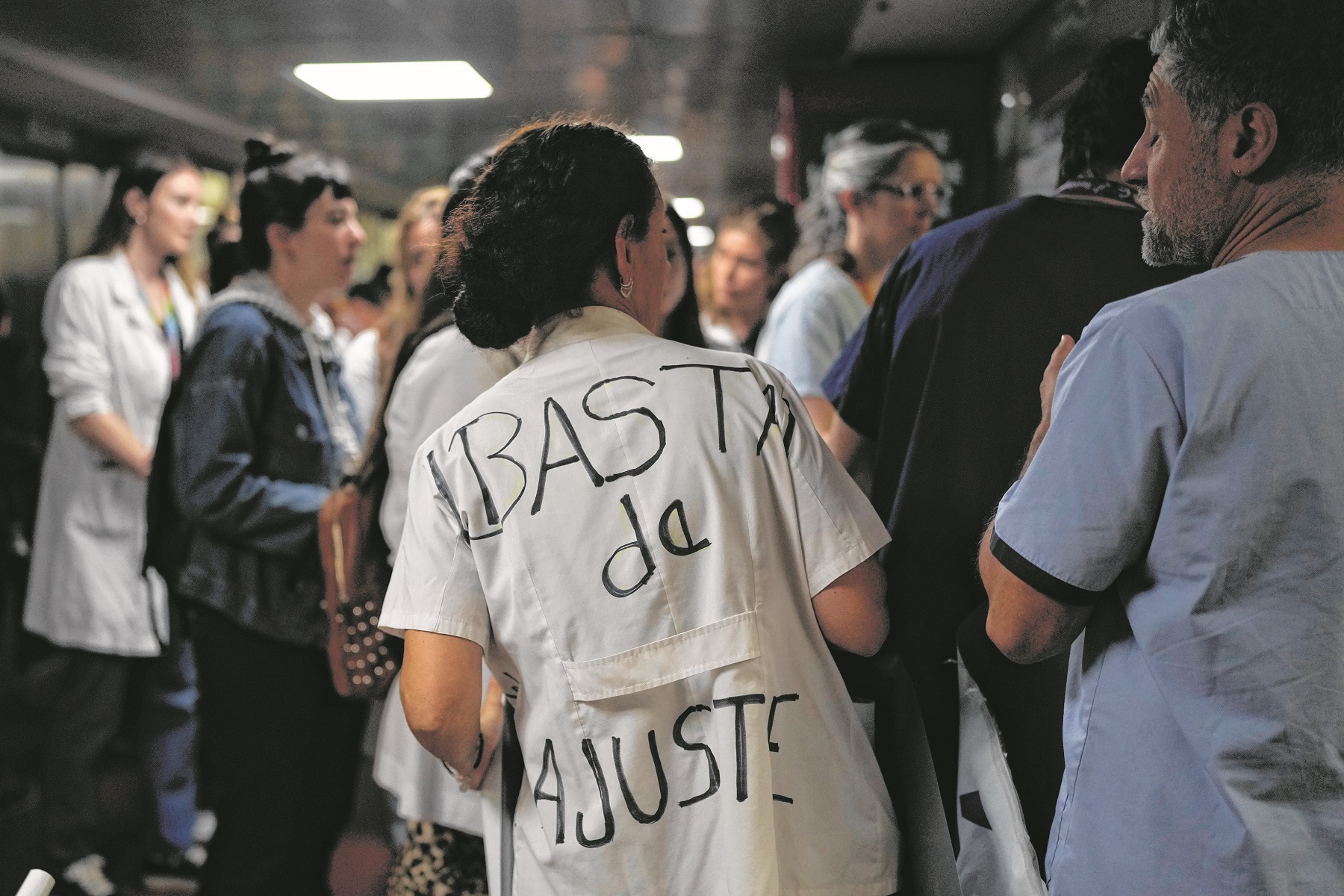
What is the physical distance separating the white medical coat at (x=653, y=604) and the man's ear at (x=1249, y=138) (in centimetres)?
55

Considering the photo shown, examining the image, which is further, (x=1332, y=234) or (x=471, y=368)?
(x=471, y=368)

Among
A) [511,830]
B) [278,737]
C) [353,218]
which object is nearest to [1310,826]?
[511,830]

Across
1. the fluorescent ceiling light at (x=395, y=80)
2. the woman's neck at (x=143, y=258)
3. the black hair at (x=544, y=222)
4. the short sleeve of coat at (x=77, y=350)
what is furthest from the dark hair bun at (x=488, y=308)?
the fluorescent ceiling light at (x=395, y=80)

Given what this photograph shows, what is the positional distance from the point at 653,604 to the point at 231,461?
5.02ft

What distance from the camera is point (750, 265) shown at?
4.44 metres

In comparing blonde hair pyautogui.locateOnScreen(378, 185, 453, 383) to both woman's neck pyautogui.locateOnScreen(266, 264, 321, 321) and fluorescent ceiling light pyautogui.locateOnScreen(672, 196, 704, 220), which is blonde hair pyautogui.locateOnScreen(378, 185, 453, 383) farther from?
fluorescent ceiling light pyautogui.locateOnScreen(672, 196, 704, 220)

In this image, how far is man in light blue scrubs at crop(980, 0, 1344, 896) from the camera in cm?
101

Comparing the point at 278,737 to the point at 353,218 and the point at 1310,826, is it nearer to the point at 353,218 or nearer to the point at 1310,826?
the point at 353,218

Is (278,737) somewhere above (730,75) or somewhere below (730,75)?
below

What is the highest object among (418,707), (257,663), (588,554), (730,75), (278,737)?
(730,75)

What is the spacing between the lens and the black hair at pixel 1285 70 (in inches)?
41.5

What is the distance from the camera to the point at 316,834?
2607 millimetres

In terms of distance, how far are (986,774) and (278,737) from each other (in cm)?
170

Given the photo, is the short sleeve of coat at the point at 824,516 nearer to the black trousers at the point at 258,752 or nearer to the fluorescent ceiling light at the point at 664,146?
the black trousers at the point at 258,752
